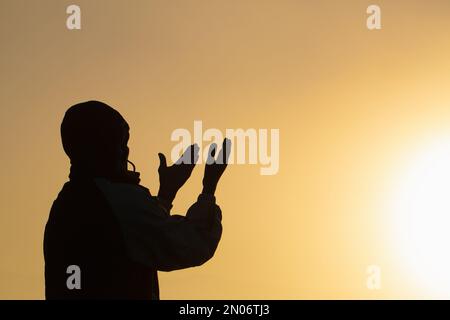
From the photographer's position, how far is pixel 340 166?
534cm

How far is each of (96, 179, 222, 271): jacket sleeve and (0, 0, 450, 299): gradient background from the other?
3870 mm

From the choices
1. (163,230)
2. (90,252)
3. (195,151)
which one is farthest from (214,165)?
(90,252)

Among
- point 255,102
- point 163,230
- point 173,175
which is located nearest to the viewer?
point 163,230

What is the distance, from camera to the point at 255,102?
17.4 ft

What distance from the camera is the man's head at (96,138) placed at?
1.25 meters

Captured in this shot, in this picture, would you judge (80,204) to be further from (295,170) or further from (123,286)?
(295,170)

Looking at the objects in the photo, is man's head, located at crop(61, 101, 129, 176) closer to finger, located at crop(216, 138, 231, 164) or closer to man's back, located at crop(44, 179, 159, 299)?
man's back, located at crop(44, 179, 159, 299)

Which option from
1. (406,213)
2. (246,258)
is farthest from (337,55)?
(246,258)

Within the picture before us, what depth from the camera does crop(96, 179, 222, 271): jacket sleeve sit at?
118cm

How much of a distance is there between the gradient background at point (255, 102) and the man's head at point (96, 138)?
12.5 feet

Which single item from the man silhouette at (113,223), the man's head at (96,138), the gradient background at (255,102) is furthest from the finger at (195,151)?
the gradient background at (255,102)

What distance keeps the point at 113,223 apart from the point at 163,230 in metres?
0.10

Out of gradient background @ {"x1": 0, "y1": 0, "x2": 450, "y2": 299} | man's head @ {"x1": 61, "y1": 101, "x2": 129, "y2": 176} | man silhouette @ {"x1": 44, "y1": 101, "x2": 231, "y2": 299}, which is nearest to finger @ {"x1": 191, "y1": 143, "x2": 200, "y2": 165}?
man silhouette @ {"x1": 44, "y1": 101, "x2": 231, "y2": 299}

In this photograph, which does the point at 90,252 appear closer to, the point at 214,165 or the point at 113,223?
the point at 113,223
